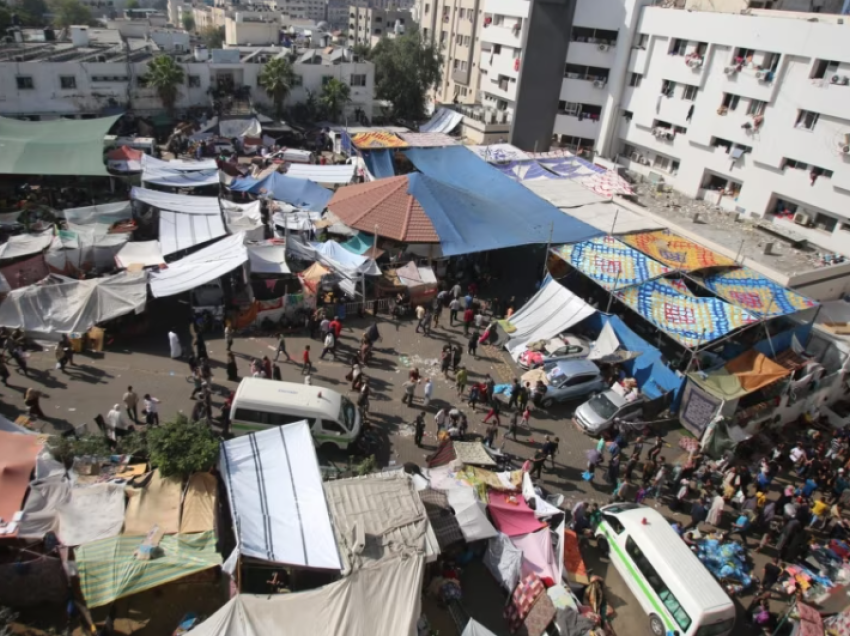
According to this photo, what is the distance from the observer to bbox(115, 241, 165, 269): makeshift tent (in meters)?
19.3

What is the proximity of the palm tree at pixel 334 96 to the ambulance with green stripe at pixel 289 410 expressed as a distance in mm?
30516

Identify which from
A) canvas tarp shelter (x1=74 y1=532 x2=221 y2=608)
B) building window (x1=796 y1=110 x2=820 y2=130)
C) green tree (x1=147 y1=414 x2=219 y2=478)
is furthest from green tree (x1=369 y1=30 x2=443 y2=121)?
canvas tarp shelter (x1=74 y1=532 x2=221 y2=608)

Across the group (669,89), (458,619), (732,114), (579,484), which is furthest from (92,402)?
(669,89)

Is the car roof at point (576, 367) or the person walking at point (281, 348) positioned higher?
the car roof at point (576, 367)

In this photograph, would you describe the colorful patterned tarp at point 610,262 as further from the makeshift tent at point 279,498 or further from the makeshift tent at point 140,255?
the makeshift tent at point 140,255

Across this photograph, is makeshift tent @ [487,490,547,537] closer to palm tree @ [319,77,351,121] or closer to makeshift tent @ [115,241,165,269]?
makeshift tent @ [115,241,165,269]

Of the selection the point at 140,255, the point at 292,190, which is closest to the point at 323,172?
the point at 292,190

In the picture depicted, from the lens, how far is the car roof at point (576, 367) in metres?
16.6

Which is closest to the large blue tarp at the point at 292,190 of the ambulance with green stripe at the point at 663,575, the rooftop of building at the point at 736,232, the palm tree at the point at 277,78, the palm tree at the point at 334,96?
the rooftop of building at the point at 736,232

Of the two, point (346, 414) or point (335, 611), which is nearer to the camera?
point (335, 611)

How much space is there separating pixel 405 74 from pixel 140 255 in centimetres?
2989

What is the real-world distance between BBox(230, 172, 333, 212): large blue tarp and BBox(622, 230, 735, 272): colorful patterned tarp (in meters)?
13.1

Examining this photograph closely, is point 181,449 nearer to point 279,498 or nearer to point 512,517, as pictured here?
point 279,498

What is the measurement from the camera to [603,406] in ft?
51.5
